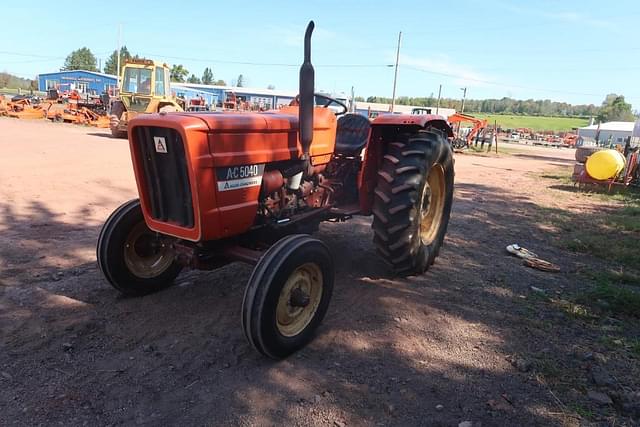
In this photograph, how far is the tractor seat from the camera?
15.2ft

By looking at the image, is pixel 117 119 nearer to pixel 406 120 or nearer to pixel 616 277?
pixel 406 120

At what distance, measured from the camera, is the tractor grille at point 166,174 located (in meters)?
3.01

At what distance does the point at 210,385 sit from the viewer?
8.80 feet

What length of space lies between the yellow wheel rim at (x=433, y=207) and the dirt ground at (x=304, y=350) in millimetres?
365

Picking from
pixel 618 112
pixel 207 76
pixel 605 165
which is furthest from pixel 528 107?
pixel 605 165

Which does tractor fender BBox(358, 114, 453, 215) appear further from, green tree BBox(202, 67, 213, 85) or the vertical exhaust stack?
green tree BBox(202, 67, 213, 85)

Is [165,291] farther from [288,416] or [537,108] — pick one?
[537,108]

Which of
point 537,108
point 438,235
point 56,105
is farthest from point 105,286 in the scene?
point 537,108

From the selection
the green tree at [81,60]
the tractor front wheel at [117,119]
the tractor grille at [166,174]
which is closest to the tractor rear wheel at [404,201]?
the tractor grille at [166,174]

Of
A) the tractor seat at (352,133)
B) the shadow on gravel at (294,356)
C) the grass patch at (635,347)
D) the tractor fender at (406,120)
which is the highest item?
the tractor fender at (406,120)

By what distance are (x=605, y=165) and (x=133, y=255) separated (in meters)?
11.5

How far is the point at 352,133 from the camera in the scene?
16.0 ft

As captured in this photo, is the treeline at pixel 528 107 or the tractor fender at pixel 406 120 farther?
the treeline at pixel 528 107

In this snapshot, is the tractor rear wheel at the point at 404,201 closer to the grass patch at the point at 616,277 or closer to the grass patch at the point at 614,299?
the grass patch at the point at 614,299
